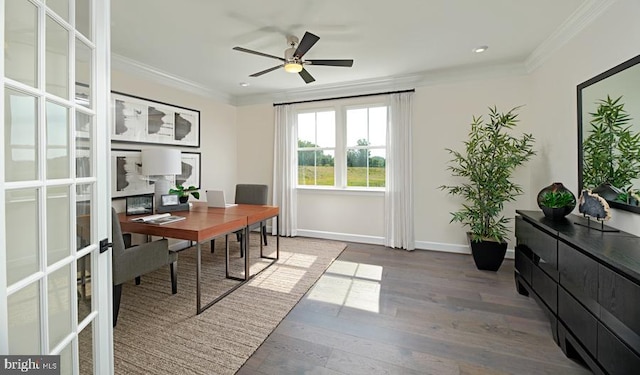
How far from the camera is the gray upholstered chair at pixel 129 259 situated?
2084mm

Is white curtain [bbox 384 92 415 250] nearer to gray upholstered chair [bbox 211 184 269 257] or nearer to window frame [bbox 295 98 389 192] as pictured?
window frame [bbox 295 98 389 192]

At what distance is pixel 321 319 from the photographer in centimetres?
229

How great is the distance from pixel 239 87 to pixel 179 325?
12.2 feet

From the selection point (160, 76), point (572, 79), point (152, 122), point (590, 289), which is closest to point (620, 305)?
point (590, 289)

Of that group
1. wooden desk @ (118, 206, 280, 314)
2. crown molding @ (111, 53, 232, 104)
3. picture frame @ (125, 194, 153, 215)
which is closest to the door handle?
wooden desk @ (118, 206, 280, 314)

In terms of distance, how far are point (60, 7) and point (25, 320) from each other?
118cm

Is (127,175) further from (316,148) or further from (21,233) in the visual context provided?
(21,233)

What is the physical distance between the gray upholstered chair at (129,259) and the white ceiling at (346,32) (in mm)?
1854

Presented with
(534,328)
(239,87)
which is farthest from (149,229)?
(534,328)

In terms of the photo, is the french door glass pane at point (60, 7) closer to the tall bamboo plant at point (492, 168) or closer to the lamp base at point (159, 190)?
the lamp base at point (159, 190)

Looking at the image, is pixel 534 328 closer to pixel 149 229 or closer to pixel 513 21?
pixel 513 21

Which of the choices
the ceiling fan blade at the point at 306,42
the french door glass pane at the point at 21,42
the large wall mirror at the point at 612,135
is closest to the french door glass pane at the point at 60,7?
the french door glass pane at the point at 21,42

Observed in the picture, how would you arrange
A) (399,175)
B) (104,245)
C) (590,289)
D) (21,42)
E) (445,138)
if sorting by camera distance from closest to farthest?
(21,42) < (104,245) < (590,289) < (445,138) < (399,175)

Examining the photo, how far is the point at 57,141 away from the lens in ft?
3.54
